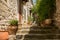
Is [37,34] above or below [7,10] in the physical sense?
below

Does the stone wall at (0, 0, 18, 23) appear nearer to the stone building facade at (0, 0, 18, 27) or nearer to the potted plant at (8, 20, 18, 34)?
the stone building facade at (0, 0, 18, 27)

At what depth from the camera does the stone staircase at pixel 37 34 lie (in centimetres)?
607

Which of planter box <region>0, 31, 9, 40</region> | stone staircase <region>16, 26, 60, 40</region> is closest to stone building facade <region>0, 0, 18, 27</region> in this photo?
planter box <region>0, 31, 9, 40</region>

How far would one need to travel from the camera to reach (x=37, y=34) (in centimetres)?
621

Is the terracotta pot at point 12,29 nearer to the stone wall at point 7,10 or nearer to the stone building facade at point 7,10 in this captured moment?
the stone building facade at point 7,10

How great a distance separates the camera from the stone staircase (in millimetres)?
6066

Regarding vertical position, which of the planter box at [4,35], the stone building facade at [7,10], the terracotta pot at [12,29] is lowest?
the planter box at [4,35]

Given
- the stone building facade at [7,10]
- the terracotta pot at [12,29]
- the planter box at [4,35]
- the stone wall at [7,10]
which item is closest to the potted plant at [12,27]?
the terracotta pot at [12,29]

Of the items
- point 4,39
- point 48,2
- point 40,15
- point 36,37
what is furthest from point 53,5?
point 4,39

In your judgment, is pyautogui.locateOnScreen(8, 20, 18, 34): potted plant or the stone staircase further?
pyautogui.locateOnScreen(8, 20, 18, 34): potted plant

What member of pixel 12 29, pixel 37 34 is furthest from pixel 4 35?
pixel 37 34

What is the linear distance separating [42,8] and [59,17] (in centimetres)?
115

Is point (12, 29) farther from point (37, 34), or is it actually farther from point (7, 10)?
point (7, 10)

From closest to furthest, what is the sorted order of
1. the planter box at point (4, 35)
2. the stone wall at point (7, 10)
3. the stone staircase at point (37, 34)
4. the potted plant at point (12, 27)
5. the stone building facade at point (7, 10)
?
1. the stone staircase at point (37, 34)
2. the planter box at point (4, 35)
3. the potted plant at point (12, 27)
4. the stone building facade at point (7, 10)
5. the stone wall at point (7, 10)
